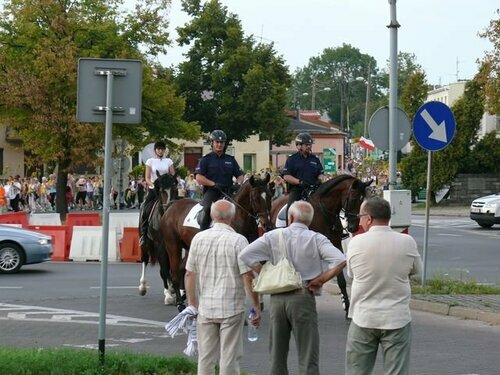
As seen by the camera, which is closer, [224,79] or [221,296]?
[221,296]

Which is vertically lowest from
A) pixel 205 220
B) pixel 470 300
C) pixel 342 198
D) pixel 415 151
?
pixel 470 300

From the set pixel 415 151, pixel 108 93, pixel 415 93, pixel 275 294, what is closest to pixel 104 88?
pixel 108 93

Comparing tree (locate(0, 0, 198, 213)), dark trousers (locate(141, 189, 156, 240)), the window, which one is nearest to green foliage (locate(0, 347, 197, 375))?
dark trousers (locate(141, 189, 156, 240))

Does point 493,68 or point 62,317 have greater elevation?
point 493,68

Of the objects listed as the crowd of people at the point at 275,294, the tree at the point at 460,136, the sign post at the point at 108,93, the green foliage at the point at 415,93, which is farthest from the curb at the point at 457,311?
the green foliage at the point at 415,93

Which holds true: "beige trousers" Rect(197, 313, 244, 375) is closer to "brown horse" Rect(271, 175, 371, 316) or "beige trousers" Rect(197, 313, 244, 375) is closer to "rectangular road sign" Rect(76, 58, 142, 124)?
"rectangular road sign" Rect(76, 58, 142, 124)

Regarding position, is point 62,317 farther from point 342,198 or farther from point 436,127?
point 436,127

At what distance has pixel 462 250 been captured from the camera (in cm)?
2875

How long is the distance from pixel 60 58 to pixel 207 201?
81.1ft

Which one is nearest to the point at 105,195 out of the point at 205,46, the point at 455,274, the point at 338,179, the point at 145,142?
the point at 338,179

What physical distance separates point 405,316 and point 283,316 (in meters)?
1.17

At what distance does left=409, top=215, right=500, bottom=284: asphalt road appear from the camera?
21.7 m

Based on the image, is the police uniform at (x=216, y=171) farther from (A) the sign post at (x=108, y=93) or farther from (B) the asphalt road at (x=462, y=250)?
(B) the asphalt road at (x=462, y=250)

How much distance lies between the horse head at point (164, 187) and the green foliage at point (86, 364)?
639 cm
